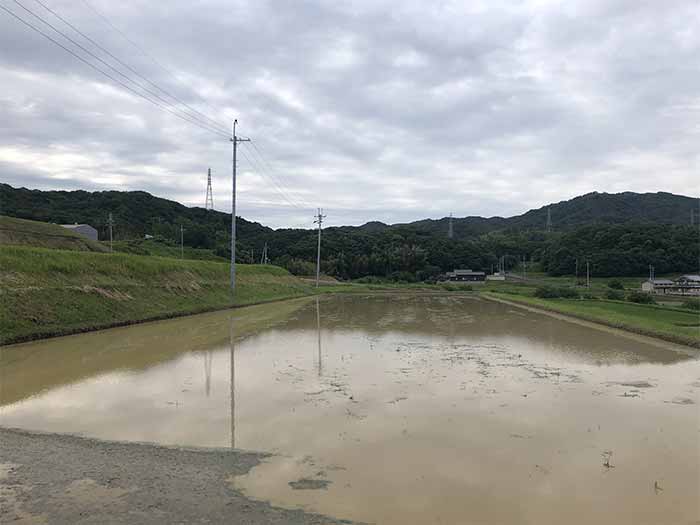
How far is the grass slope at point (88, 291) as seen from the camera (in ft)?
46.8

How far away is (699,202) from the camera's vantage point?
12619 centimetres

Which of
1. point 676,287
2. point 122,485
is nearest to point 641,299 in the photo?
point 676,287

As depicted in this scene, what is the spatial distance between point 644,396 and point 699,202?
5637 inches

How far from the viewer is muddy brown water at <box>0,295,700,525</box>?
177 inches

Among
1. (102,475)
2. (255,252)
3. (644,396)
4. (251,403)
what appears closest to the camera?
(102,475)

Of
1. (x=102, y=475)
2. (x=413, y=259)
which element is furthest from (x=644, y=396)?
(x=413, y=259)

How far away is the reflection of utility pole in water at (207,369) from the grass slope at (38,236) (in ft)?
81.3

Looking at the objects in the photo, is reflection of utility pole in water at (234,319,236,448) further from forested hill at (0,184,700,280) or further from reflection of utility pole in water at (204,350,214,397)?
forested hill at (0,184,700,280)

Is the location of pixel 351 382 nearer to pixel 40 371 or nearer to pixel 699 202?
pixel 40 371

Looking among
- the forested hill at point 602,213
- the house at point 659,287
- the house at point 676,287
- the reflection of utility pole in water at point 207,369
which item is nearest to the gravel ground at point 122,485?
the reflection of utility pole in water at point 207,369

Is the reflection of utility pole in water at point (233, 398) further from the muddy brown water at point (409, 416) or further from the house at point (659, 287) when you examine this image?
the house at point (659, 287)

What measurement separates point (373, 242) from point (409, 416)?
277 feet

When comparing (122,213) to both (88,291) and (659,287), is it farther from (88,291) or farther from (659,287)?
(659,287)

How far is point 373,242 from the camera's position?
91.4 m
